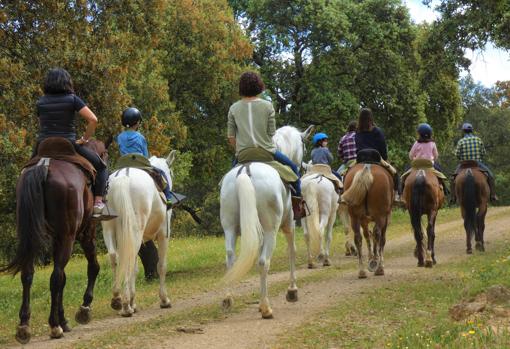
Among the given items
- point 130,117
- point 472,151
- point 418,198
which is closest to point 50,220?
point 130,117

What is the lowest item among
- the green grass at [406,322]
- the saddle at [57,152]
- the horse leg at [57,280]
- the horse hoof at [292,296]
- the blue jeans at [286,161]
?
the green grass at [406,322]

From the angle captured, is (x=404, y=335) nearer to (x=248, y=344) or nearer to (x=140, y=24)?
(x=248, y=344)

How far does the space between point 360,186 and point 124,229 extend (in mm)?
5040

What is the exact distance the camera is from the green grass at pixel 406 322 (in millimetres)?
6852

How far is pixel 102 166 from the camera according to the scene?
9.64 m

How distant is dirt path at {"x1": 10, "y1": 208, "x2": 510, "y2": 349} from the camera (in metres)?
7.95

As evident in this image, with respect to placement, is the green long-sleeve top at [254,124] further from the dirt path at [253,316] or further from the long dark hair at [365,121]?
the long dark hair at [365,121]

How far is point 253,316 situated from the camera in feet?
31.7

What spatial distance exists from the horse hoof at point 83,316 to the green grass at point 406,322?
322cm

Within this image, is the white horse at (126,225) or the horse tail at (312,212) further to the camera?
the horse tail at (312,212)

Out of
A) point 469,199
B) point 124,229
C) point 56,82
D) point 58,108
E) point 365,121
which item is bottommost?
point 124,229

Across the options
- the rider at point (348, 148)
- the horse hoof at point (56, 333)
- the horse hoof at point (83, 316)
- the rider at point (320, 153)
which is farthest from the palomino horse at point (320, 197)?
the horse hoof at point (56, 333)

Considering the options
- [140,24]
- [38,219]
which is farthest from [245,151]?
[140,24]

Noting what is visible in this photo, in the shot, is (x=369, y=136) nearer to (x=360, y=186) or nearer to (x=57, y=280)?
(x=360, y=186)
